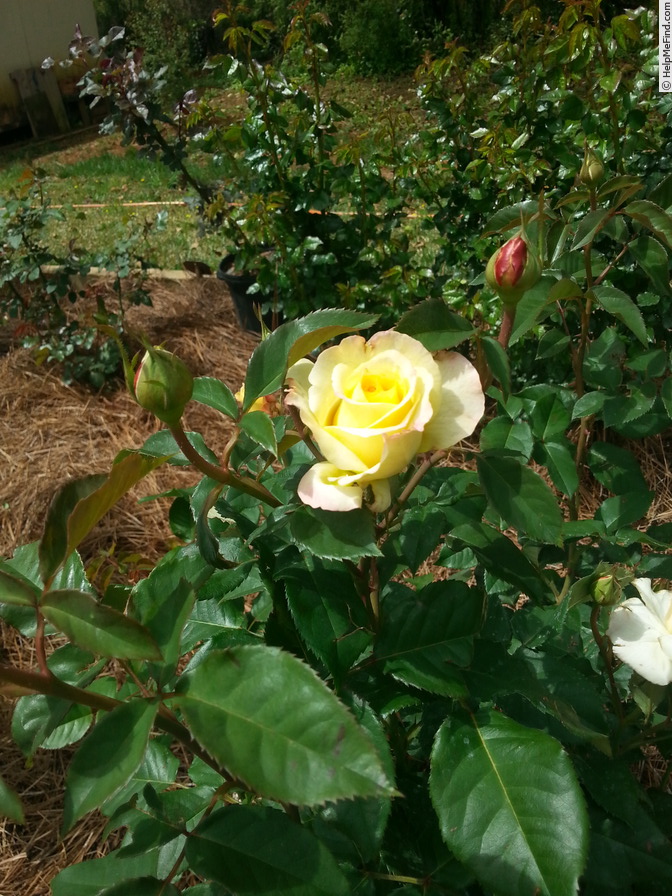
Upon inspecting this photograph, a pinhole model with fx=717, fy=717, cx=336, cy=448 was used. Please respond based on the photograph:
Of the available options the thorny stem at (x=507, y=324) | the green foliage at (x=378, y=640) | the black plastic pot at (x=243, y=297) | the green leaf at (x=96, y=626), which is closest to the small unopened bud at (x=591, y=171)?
the green foliage at (x=378, y=640)

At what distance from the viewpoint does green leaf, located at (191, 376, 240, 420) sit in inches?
22.2

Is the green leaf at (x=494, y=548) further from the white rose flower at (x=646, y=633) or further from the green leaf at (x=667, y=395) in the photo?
the green leaf at (x=667, y=395)

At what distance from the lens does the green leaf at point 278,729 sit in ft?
1.12

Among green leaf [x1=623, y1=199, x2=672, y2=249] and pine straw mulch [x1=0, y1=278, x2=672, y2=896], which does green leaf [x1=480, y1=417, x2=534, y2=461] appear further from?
pine straw mulch [x1=0, y1=278, x2=672, y2=896]

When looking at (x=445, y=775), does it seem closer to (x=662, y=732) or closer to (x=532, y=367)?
(x=662, y=732)

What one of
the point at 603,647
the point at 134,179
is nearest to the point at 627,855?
the point at 603,647

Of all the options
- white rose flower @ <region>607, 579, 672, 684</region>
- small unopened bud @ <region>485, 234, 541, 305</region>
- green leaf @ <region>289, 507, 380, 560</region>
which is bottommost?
white rose flower @ <region>607, 579, 672, 684</region>

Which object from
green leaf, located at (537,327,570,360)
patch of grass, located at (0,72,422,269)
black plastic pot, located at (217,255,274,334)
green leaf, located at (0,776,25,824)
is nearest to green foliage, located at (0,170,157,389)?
patch of grass, located at (0,72,422,269)

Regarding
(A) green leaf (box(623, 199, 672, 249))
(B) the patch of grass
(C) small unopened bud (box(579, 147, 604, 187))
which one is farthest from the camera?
(B) the patch of grass

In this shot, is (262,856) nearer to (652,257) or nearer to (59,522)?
(59,522)

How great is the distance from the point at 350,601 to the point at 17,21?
23.2 feet

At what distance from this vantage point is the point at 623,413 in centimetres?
80

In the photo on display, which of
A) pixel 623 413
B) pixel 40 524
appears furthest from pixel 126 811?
pixel 40 524

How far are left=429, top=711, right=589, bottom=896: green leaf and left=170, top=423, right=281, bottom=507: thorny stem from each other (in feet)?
0.77
